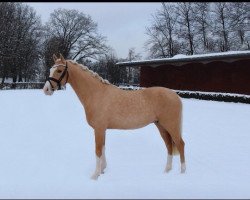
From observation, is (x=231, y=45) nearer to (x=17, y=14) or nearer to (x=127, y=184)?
(x=17, y=14)

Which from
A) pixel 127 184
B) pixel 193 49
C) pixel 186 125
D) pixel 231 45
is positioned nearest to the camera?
pixel 127 184

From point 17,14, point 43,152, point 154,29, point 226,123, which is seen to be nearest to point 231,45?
point 154,29

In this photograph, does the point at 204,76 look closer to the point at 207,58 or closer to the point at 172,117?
the point at 207,58

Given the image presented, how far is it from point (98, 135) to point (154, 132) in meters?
5.60

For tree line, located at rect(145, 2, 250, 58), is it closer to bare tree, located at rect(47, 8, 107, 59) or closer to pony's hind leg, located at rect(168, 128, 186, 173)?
bare tree, located at rect(47, 8, 107, 59)

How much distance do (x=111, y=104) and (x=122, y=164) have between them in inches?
62.4

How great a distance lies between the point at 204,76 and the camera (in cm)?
2716

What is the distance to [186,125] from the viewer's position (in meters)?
13.3

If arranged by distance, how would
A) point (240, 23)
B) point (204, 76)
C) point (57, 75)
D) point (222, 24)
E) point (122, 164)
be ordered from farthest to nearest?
1. point (222, 24)
2. point (240, 23)
3. point (204, 76)
4. point (122, 164)
5. point (57, 75)

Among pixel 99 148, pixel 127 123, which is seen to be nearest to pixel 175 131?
pixel 127 123

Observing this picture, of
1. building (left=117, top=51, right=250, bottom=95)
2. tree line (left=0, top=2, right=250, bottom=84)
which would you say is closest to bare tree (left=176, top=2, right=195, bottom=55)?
tree line (left=0, top=2, right=250, bottom=84)

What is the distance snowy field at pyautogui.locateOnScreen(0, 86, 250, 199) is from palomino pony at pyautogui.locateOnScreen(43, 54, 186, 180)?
0.51 m

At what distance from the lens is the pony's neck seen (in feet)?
21.2

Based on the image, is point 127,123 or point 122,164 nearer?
point 127,123
